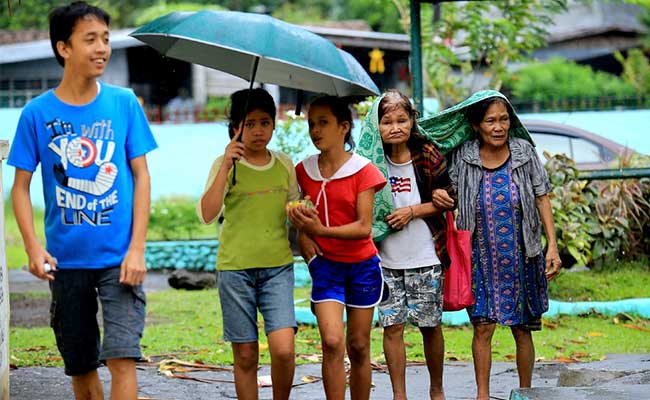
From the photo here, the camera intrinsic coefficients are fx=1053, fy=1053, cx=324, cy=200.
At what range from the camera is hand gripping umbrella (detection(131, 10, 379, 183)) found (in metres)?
4.71

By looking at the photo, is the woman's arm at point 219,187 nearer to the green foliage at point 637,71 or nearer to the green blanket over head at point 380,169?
the green blanket over head at point 380,169

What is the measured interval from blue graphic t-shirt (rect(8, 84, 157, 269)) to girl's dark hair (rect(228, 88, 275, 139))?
0.85 m

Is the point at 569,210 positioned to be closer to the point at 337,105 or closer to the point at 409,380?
the point at 409,380

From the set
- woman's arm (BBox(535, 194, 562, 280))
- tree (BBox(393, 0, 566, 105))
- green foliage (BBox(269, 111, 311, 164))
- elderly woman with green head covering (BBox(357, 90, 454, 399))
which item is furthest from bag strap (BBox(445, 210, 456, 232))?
tree (BBox(393, 0, 566, 105))

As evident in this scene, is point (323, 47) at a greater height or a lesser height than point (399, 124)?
greater

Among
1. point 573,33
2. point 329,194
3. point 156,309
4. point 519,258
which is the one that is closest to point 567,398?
point 519,258

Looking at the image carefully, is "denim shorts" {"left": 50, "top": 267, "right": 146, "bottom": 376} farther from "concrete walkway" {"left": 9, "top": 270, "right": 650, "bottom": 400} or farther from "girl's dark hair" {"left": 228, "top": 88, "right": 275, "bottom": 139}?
"concrete walkway" {"left": 9, "top": 270, "right": 650, "bottom": 400}

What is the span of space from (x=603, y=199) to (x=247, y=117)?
6169 mm

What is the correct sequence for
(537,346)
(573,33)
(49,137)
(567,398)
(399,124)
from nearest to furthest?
(49,137) < (567,398) < (399,124) < (537,346) < (573,33)

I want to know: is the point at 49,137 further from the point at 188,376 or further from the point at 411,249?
the point at 188,376

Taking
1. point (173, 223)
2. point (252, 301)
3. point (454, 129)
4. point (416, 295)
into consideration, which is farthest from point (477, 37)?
point (252, 301)

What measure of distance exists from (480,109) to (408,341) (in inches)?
101

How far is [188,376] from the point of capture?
21.8 ft

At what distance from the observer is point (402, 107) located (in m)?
5.58
